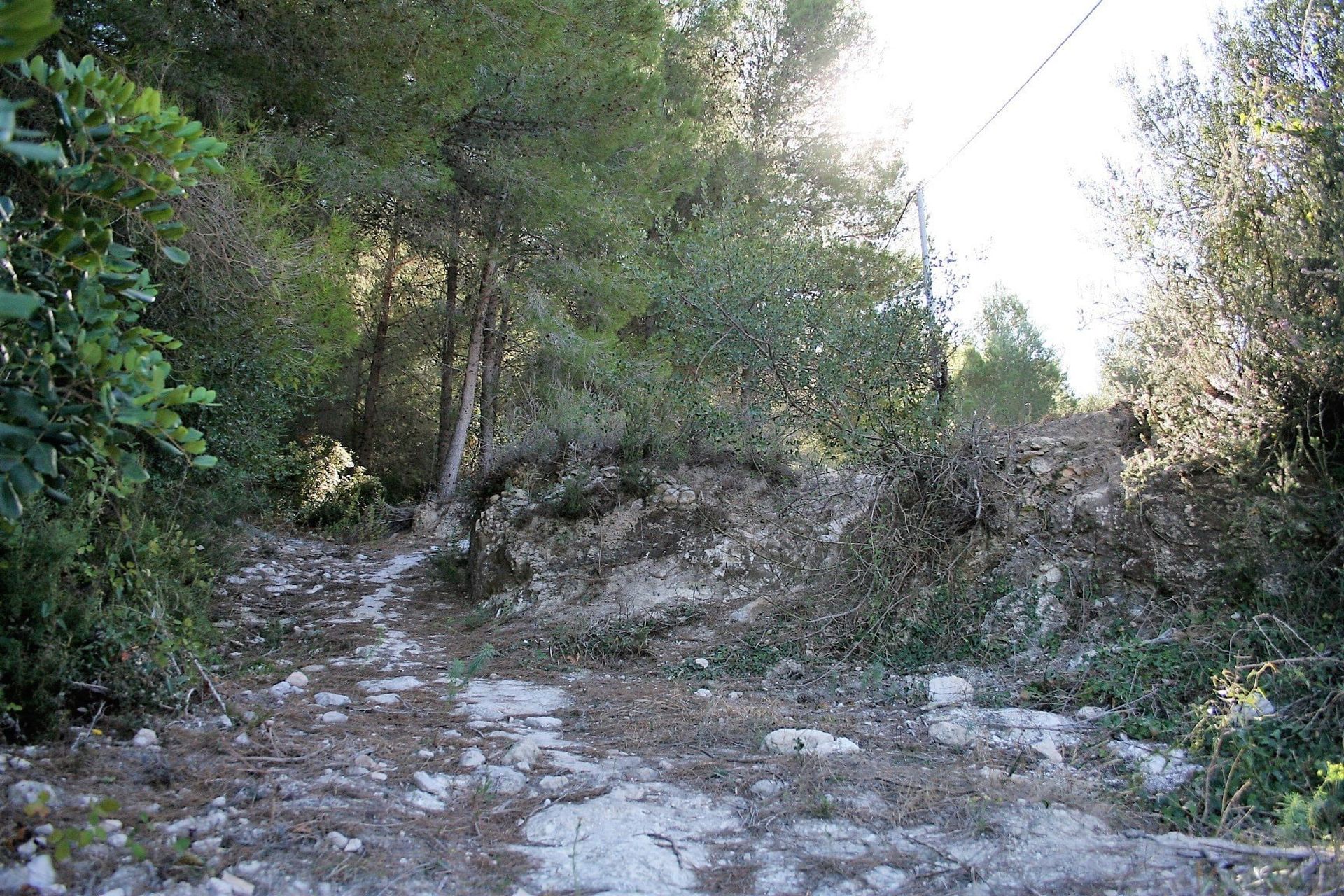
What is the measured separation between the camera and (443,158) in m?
9.22

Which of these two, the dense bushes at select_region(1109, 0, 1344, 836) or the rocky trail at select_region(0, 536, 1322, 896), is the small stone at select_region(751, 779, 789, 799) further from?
the dense bushes at select_region(1109, 0, 1344, 836)

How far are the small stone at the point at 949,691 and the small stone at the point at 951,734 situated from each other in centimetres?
57

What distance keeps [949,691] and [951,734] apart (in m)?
0.79

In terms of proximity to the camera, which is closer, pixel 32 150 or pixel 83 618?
pixel 32 150

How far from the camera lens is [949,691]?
4699 mm

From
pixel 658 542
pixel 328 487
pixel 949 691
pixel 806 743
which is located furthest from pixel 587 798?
pixel 328 487

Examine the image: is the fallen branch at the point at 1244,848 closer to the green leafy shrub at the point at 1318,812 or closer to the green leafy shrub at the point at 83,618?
the green leafy shrub at the point at 1318,812

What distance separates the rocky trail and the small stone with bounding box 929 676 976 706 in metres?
0.01

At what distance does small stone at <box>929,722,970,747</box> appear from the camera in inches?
153

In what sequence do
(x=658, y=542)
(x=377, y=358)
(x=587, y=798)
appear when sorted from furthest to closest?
(x=377, y=358)
(x=658, y=542)
(x=587, y=798)

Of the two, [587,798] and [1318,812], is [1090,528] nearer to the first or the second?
Answer: [1318,812]

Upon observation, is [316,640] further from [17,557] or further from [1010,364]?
[1010,364]

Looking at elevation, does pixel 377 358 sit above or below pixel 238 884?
above

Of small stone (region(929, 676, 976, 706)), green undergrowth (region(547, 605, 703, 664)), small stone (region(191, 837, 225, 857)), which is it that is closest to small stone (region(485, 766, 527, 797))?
small stone (region(191, 837, 225, 857))
